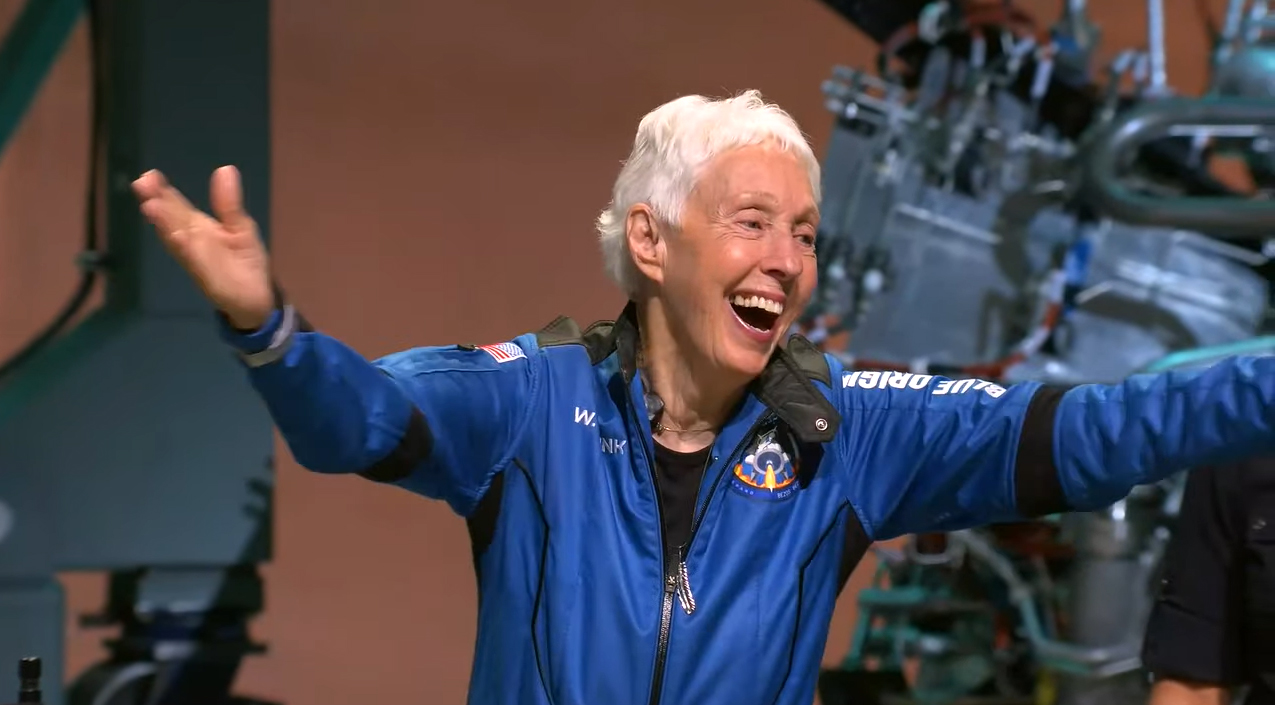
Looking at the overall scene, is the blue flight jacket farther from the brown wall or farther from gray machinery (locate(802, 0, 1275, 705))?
gray machinery (locate(802, 0, 1275, 705))

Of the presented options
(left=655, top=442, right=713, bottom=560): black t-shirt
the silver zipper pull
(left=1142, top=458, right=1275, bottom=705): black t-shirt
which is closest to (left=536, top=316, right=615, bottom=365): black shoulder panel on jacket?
(left=655, top=442, right=713, bottom=560): black t-shirt

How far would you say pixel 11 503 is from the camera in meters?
2.35

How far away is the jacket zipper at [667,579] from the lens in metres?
1.12

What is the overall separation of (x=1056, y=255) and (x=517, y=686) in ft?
6.28

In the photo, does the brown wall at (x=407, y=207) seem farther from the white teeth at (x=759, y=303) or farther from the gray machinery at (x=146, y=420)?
the white teeth at (x=759, y=303)

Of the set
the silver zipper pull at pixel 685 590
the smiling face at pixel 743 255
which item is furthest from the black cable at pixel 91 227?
the silver zipper pull at pixel 685 590

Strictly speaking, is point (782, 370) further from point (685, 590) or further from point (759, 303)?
point (685, 590)

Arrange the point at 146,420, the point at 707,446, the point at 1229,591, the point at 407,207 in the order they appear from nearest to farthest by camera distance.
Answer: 1. the point at 707,446
2. the point at 1229,591
3. the point at 146,420
4. the point at 407,207

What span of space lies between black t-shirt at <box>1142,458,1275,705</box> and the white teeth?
54cm

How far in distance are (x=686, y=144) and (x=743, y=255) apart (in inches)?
4.8

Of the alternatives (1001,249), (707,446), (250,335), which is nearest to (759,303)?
(707,446)

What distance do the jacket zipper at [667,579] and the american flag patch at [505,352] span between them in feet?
0.37

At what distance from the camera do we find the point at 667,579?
3.74 ft

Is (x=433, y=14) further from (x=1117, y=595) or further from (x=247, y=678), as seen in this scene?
(x=1117, y=595)
